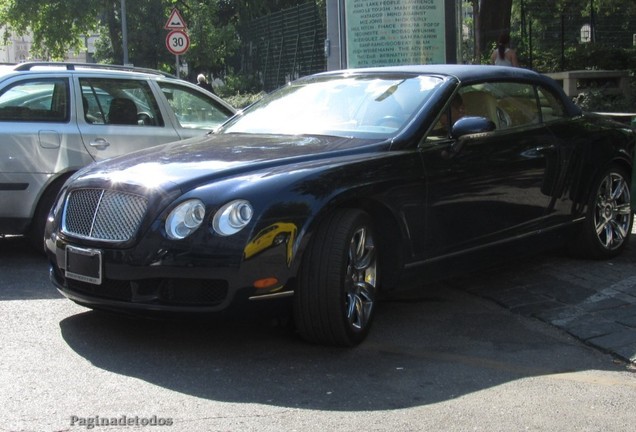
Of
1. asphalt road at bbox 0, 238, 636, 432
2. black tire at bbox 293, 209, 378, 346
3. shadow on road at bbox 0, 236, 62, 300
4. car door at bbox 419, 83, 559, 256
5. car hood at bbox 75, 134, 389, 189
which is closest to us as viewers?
asphalt road at bbox 0, 238, 636, 432

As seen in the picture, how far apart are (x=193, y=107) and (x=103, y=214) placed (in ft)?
13.0

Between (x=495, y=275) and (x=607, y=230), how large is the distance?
3.58 ft

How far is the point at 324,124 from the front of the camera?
5.84m

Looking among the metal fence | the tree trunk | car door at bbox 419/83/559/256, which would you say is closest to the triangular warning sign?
the metal fence

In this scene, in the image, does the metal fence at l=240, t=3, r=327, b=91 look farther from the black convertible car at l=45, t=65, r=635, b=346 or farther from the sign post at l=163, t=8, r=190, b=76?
the black convertible car at l=45, t=65, r=635, b=346

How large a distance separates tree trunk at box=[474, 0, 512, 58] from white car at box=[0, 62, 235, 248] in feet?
39.8

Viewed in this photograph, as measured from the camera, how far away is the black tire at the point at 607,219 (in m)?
7.06

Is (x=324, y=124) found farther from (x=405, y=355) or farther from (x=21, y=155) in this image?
(x=21, y=155)

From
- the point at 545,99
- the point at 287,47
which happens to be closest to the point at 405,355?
the point at 545,99

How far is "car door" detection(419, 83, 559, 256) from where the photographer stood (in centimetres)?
554

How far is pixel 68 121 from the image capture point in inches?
303

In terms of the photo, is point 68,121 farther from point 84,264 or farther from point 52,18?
point 52,18

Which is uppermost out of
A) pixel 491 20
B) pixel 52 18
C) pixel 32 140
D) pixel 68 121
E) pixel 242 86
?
pixel 52 18

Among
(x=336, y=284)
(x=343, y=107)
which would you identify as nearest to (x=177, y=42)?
(x=343, y=107)
